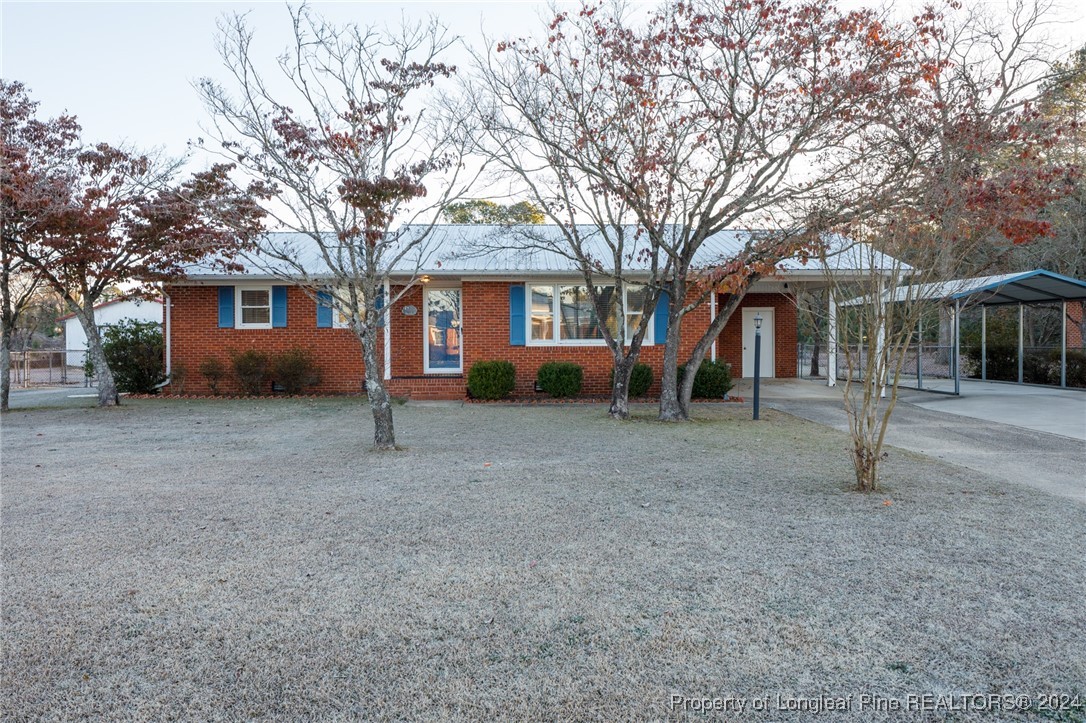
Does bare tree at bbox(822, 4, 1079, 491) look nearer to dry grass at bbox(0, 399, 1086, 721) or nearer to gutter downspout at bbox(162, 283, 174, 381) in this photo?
dry grass at bbox(0, 399, 1086, 721)

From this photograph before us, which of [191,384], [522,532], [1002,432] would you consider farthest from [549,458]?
[191,384]

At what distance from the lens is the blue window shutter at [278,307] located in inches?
594

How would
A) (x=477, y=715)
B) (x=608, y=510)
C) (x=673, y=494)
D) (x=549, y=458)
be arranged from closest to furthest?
(x=477, y=715) < (x=608, y=510) < (x=673, y=494) < (x=549, y=458)

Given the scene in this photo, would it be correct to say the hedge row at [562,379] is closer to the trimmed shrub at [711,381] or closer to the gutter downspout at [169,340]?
the trimmed shrub at [711,381]

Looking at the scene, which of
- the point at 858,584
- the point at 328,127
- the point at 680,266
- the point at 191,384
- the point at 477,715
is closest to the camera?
the point at 477,715

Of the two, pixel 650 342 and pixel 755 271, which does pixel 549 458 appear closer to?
pixel 755 271

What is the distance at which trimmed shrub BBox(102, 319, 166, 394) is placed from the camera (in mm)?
15156

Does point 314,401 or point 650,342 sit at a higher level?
point 650,342

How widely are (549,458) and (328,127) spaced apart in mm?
4677

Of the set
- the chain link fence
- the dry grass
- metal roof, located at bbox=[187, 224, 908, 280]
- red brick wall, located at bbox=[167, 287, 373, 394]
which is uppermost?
metal roof, located at bbox=[187, 224, 908, 280]

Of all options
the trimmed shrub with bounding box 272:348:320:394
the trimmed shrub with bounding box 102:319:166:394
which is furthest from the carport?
the trimmed shrub with bounding box 102:319:166:394

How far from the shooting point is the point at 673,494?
18.6ft

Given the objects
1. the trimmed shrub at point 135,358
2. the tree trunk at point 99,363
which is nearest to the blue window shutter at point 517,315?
the tree trunk at point 99,363

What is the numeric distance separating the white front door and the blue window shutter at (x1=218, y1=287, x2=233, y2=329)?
42.6 ft
